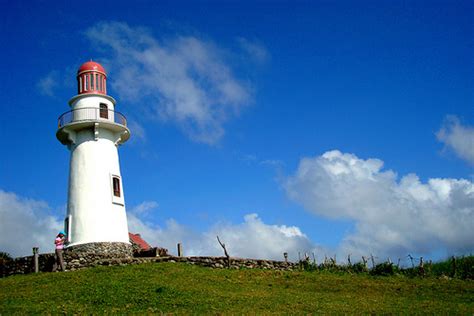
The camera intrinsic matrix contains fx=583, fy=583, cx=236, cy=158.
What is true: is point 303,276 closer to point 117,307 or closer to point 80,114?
point 117,307

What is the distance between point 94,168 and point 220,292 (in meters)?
13.6

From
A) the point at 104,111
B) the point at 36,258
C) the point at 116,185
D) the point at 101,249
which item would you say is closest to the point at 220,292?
the point at 101,249

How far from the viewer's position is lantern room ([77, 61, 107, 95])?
34094 mm

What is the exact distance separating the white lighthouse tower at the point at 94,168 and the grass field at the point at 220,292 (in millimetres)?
4982

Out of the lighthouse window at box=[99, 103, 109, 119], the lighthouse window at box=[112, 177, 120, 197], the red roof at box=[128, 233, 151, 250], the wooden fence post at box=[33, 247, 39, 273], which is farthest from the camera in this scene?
the red roof at box=[128, 233, 151, 250]

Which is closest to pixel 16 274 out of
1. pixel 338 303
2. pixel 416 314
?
pixel 338 303

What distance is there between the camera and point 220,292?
22.0 m

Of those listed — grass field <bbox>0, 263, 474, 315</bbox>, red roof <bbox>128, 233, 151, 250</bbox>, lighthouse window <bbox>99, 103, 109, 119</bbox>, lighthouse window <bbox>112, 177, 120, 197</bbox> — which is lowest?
grass field <bbox>0, 263, 474, 315</bbox>

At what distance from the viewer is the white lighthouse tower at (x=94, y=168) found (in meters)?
31.5

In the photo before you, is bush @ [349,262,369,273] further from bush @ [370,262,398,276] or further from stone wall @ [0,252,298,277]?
stone wall @ [0,252,298,277]

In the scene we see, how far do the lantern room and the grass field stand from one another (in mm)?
11823

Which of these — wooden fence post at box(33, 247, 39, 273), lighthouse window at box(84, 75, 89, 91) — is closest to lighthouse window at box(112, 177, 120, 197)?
lighthouse window at box(84, 75, 89, 91)

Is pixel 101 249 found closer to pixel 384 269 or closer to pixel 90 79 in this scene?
pixel 90 79

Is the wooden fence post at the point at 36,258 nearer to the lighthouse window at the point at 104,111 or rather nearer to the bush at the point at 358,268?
the lighthouse window at the point at 104,111
